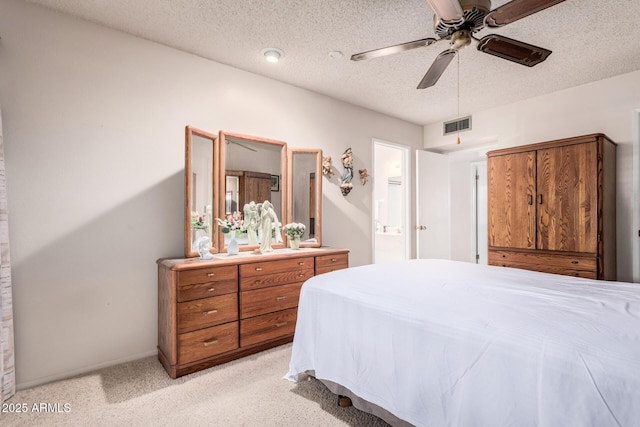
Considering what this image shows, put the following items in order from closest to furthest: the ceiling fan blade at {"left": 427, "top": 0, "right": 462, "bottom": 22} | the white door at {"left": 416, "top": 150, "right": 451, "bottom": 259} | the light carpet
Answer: the ceiling fan blade at {"left": 427, "top": 0, "right": 462, "bottom": 22} < the light carpet < the white door at {"left": 416, "top": 150, "right": 451, "bottom": 259}

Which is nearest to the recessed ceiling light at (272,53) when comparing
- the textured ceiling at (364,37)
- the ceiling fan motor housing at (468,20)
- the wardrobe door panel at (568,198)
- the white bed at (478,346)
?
the textured ceiling at (364,37)

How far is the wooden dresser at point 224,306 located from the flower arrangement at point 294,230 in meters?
0.27

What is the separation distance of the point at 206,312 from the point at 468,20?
2570 millimetres

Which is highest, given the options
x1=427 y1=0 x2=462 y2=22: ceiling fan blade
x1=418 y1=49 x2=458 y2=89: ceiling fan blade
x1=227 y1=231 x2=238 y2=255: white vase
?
x1=418 y1=49 x2=458 y2=89: ceiling fan blade

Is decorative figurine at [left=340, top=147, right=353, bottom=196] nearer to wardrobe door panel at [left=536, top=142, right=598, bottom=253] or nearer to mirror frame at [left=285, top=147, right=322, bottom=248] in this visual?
mirror frame at [left=285, top=147, right=322, bottom=248]

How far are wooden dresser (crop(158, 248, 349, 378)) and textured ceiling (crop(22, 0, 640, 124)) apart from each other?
71.0 inches

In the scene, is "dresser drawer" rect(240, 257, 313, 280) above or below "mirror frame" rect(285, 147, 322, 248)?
below

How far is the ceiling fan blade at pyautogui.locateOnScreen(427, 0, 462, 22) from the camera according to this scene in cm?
145

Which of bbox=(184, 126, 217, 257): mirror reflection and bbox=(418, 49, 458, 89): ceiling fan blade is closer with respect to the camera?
bbox=(418, 49, 458, 89): ceiling fan blade

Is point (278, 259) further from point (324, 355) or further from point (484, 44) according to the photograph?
point (484, 44)

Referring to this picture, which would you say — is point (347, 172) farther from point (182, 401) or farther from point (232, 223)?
point (182, 401)

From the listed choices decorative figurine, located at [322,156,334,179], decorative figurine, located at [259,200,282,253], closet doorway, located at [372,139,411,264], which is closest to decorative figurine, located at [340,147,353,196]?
decorative figurine, located at [322,156,334,179]

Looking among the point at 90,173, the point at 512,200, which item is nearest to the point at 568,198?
the point at 512,200

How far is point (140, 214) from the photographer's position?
262 centimetres
